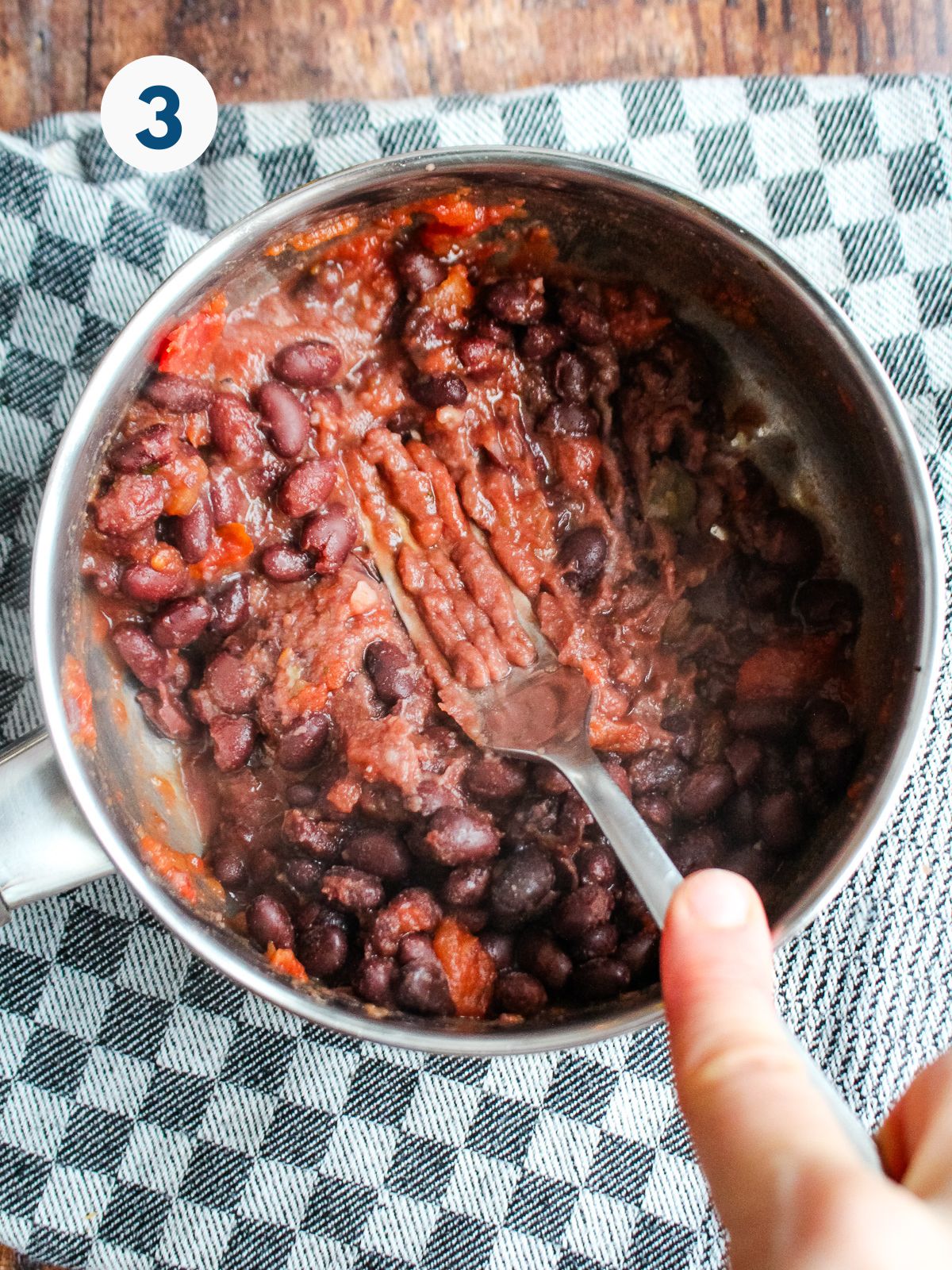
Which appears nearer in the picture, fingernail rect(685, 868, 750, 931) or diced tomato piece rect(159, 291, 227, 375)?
fingernail rect(685, 868, 750, 931)

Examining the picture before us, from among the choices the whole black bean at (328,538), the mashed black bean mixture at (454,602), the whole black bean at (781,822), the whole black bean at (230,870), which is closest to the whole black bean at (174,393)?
the mashed black bean mixture at (454,602)

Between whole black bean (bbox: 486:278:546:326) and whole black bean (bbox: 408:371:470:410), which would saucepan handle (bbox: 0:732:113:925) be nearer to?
whole black bean (bbox: 408:371:470:410)

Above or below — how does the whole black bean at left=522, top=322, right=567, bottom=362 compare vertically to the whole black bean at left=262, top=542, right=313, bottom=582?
above

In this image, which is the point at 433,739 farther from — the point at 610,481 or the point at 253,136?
the point at 253,136

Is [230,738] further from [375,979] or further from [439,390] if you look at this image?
[439,390]

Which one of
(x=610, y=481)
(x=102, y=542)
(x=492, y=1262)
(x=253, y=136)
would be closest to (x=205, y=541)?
(x=102, y=542)

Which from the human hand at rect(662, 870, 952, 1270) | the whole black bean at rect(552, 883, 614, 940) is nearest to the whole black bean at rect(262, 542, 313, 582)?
the whole black bean at rect(552, 883, 614, 940)

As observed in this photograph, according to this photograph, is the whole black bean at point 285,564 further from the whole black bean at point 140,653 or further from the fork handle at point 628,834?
the fork handle at point 628,834
